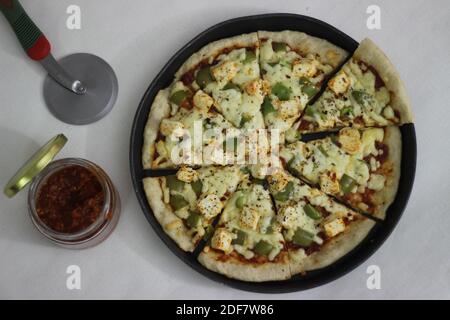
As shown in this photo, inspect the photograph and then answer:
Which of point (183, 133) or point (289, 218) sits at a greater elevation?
point (183, 133)

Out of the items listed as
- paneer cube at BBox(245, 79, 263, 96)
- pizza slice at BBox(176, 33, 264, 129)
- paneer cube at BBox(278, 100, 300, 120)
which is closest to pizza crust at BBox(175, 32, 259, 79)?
pizza slice at BBox(176, 33, 264, 129)

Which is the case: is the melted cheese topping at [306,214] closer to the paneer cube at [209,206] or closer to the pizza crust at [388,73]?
the paneer cube at [209,206]

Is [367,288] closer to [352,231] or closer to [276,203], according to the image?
[352,231]

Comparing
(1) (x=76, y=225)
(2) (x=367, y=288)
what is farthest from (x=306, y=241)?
(1) (x=76, y=225)

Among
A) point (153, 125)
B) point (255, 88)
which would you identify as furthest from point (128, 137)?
point (255, 88)

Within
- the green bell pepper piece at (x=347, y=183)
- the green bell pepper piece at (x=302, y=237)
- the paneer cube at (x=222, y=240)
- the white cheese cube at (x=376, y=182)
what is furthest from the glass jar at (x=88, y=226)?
the white cheese cube at (x=376, y=182)

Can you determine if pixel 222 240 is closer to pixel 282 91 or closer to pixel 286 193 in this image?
pixel 286 193
